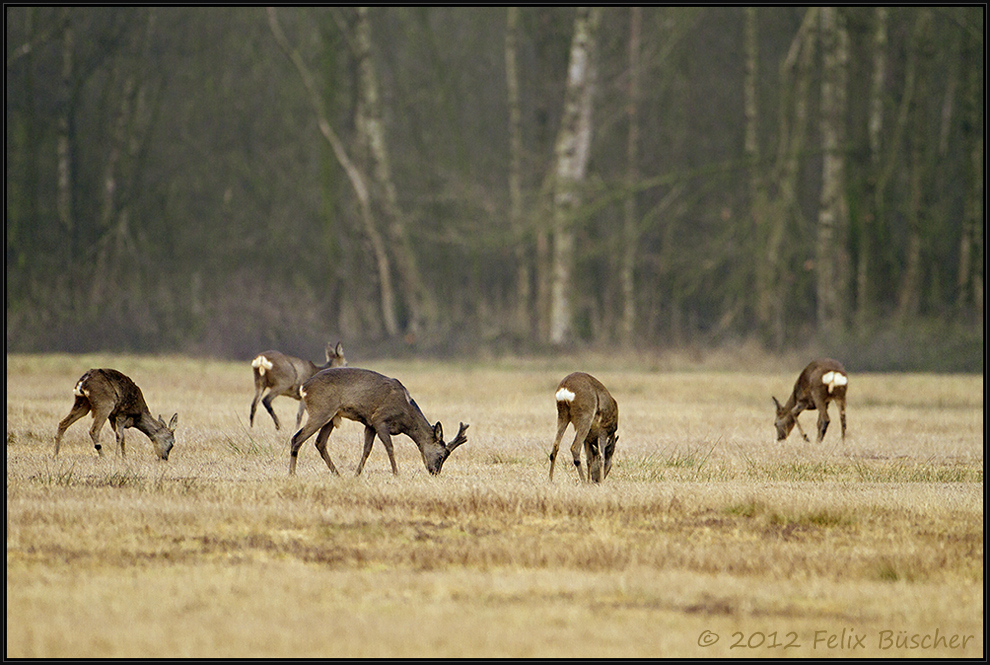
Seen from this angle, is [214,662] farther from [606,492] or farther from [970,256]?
[970,256]

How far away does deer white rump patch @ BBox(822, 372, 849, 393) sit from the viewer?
17062 millimetres

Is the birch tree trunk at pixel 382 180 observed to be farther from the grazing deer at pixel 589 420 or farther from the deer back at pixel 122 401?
the grazing deer at pixel 589 420

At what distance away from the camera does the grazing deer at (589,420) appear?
465 inches

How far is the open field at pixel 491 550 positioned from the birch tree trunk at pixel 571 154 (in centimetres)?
1610

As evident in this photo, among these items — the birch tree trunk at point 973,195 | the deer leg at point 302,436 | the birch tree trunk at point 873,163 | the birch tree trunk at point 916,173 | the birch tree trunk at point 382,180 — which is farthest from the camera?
the birch tree trunk at point 382,180

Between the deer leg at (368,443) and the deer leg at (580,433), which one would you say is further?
the deer leg at (368,443)

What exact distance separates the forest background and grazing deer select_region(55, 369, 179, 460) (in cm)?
1710

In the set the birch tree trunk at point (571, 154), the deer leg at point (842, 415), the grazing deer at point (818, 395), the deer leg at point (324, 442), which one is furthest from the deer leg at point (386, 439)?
the birch tree trunk at point (571, 154)

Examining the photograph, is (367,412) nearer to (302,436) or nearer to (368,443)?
(368,443)

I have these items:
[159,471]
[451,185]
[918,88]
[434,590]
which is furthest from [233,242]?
[434,590]

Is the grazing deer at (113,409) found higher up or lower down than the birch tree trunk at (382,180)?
lower down

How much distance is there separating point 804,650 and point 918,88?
29.5 metres

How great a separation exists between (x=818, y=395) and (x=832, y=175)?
47.3ft

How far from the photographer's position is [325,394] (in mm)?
11805
